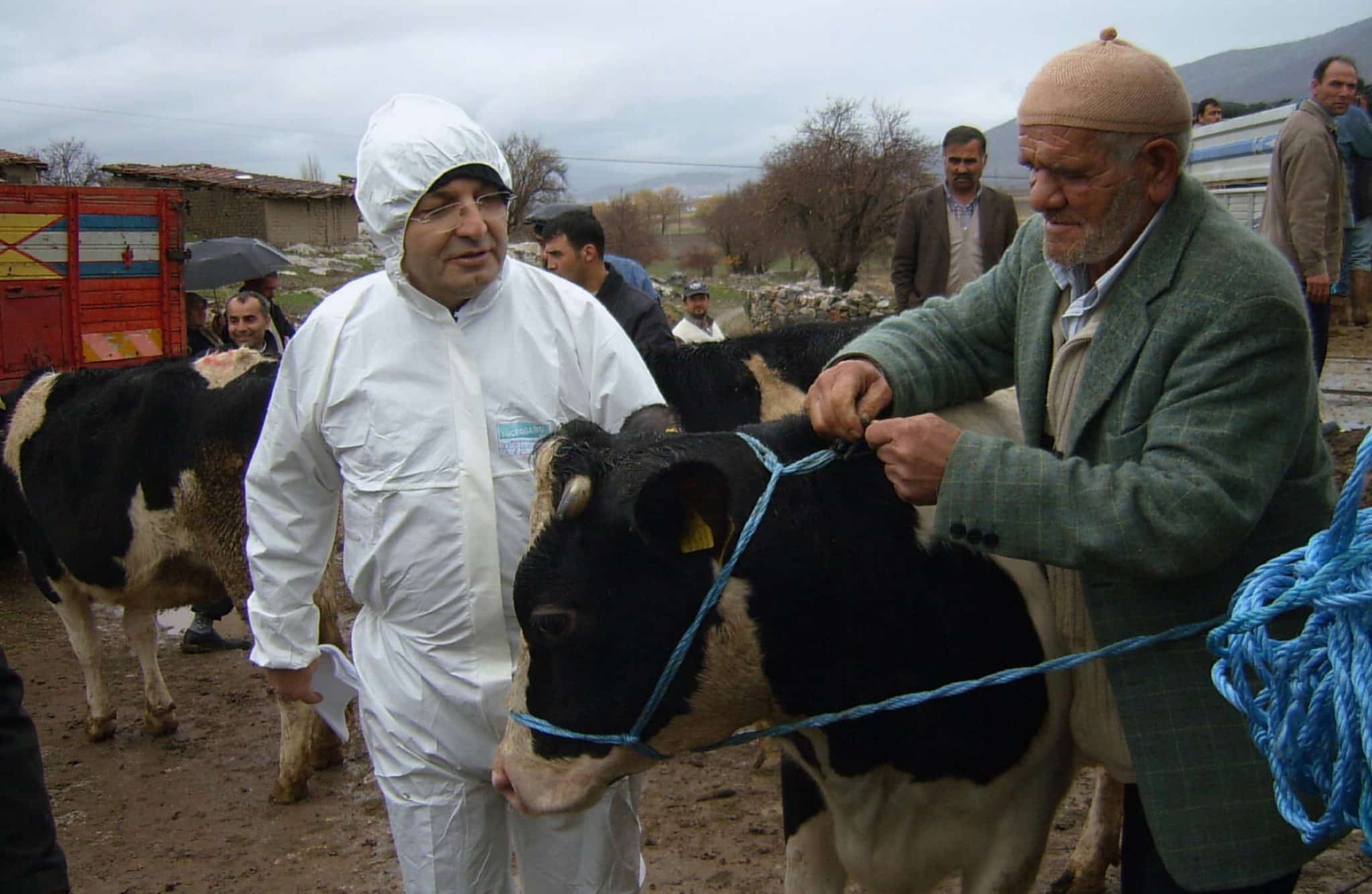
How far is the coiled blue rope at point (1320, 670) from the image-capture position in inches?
55.2

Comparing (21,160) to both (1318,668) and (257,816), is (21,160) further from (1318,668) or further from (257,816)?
Result: (1318,668)

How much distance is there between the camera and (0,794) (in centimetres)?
158

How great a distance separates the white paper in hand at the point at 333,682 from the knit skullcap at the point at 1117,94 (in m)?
2.28

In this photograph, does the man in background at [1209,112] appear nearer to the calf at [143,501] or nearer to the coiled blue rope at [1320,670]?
the calf at [143,501]

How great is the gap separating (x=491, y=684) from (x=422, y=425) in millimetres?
634

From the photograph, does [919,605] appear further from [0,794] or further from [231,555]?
Answer: [231,555]

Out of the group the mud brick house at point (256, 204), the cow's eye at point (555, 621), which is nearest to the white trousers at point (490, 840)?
the cow's eye at point (555, 621)

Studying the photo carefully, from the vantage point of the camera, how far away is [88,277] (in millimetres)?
9242

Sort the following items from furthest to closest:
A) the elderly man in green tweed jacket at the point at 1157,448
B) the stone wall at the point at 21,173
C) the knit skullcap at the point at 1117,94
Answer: the stone wall at the point at 21,173 < the knit skullcap at the point at 1117,94 < the elderly man in green tweed jacket at the point at 1157,448

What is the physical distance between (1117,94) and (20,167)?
26.7 m

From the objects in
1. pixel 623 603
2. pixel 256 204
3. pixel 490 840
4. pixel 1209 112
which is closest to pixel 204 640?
pixel 490 840

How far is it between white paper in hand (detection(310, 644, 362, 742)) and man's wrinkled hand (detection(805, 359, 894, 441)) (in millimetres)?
1581

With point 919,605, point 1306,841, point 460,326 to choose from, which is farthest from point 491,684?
point 1306,841

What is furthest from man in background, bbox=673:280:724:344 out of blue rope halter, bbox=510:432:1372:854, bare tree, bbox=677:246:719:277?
bare tree, bbox=677:246:719:277
